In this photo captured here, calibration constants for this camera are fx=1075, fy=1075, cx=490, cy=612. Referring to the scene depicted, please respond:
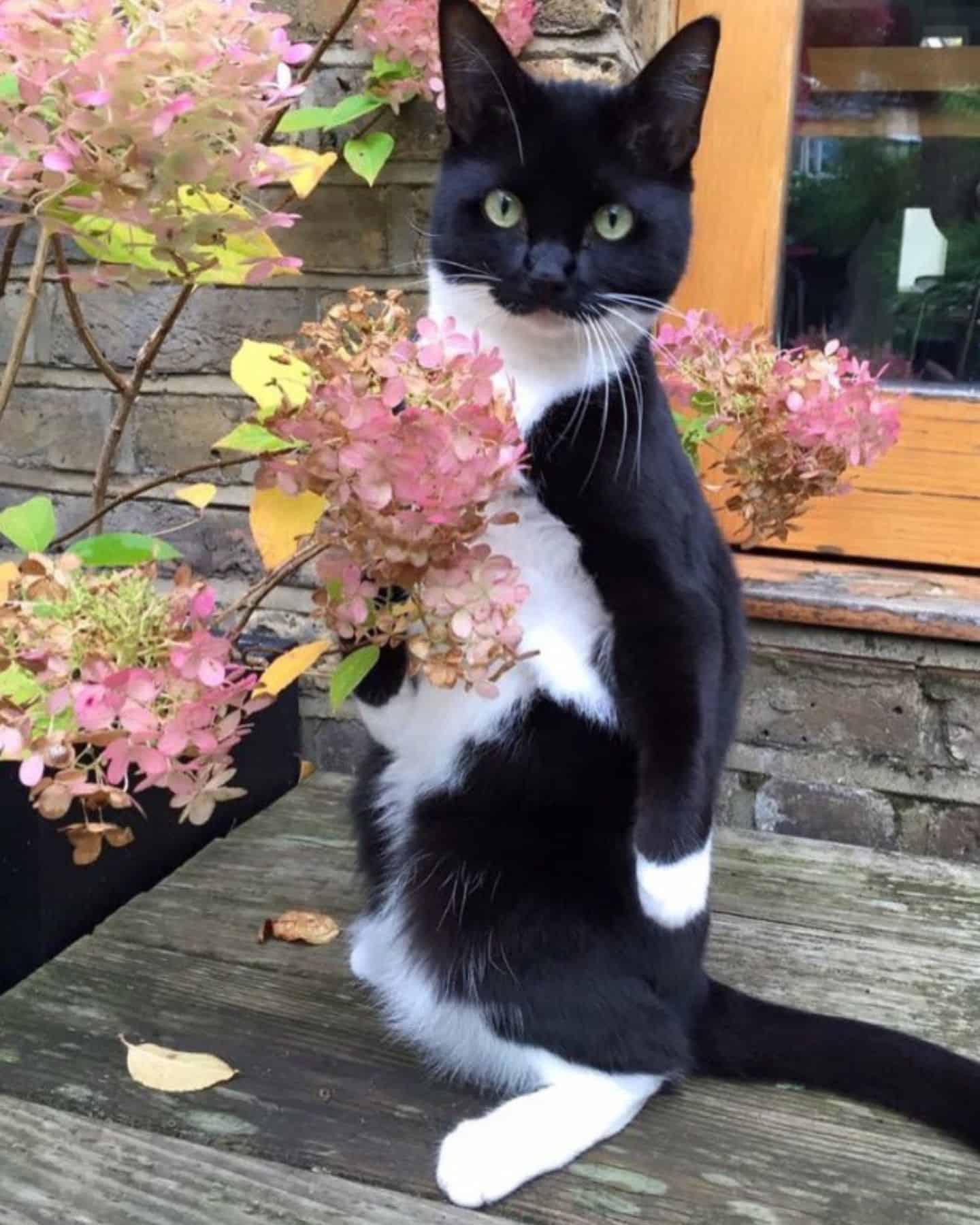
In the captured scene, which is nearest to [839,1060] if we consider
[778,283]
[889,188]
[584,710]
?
[584,710]

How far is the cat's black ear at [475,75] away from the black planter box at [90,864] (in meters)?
0.43

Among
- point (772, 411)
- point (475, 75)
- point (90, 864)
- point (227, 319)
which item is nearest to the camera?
point (475, 75)

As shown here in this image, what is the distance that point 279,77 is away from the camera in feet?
1.83

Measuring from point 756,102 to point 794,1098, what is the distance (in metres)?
1.14

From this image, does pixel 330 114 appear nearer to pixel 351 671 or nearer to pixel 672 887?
pixel 351 671

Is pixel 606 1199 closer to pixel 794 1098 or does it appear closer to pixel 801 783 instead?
pixel 794 1098

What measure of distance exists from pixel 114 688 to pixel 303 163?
0.32m

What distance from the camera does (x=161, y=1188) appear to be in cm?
73

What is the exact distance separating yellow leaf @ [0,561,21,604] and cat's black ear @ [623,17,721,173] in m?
0.53

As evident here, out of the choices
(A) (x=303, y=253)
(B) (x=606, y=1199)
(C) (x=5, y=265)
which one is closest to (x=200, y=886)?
(B) (x=606, y=1199)

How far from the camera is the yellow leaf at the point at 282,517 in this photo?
72 centimetres

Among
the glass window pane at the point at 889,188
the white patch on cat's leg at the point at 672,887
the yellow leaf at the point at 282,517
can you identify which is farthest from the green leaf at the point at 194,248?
the glass window pane at the point at 889,188

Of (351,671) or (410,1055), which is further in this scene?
(410,1055)

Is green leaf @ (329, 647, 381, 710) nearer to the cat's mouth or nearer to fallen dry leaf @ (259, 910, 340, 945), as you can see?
the cat's mouth
